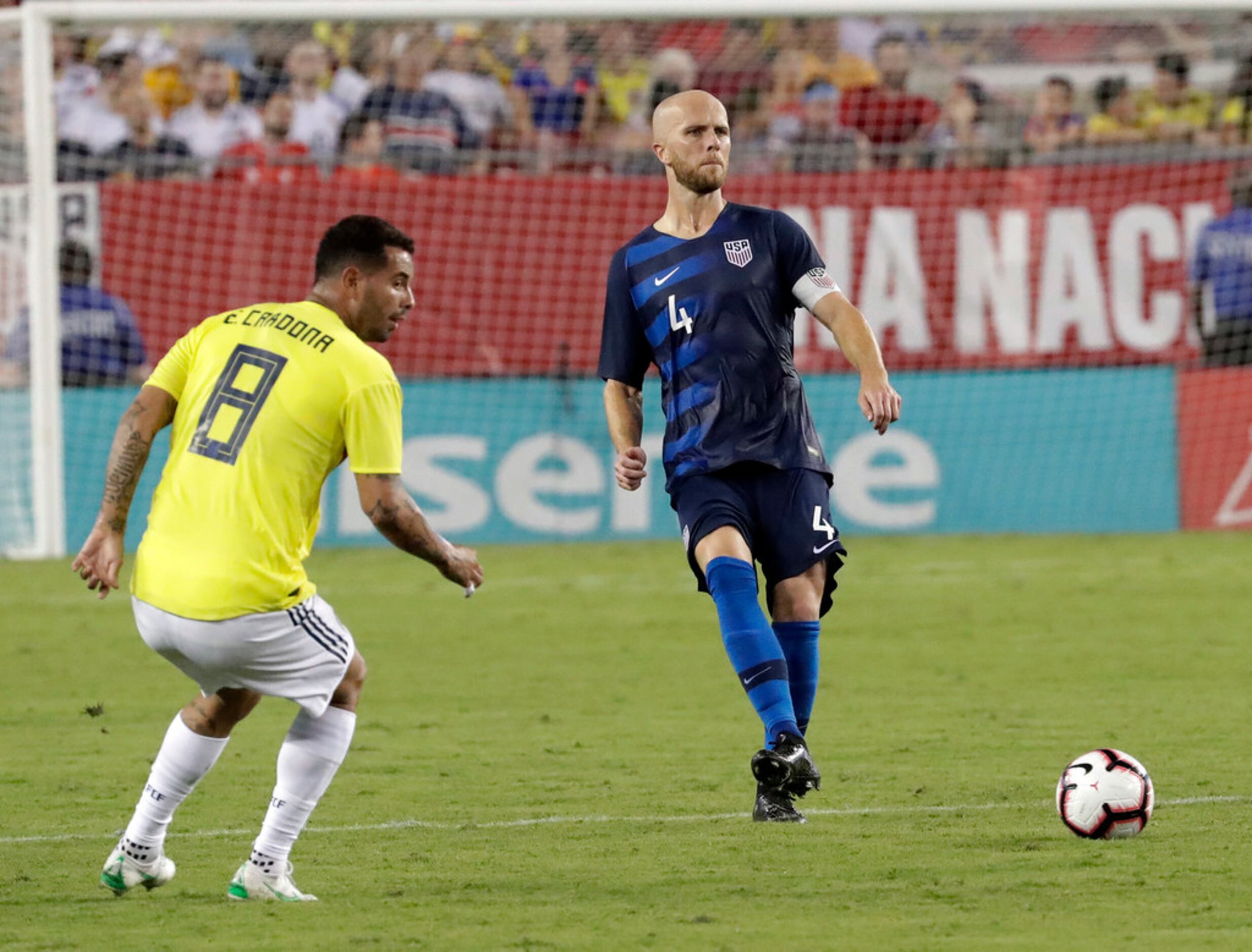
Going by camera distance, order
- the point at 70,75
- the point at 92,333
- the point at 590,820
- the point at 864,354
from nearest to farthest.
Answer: the point at 864,354 → the point at 590,820 → the point at 92,333 → the point at 70,75

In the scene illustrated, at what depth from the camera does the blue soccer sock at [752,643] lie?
625 centimetres

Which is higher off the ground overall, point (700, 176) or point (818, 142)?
point (818, 142)

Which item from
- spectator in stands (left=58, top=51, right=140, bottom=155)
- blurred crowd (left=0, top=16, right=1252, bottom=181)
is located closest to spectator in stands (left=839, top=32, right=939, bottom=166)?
blurred crowd (left=0, top=16, right=1252, bottom=181)

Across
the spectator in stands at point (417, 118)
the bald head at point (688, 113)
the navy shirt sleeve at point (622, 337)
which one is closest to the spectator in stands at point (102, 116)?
the spectator in stands at point (417, 118)

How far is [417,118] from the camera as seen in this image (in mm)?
16297

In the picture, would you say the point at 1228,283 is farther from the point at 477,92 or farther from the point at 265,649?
the point at 265,649

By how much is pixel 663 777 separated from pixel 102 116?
10.6 meters

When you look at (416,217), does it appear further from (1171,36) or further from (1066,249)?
(1171,36)

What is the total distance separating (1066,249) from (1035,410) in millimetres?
1232

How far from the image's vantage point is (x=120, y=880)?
17.5 ft

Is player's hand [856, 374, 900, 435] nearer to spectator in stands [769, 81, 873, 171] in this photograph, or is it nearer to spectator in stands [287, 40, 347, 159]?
spectator in stands [769, 81, 873, 171]

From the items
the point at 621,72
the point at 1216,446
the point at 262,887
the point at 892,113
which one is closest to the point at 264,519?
the point at 262,887

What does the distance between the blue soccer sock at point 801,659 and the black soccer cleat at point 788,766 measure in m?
0.42

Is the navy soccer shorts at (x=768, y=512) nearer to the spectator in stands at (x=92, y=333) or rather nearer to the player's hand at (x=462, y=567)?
the player's hand at (x=462, y=567)
